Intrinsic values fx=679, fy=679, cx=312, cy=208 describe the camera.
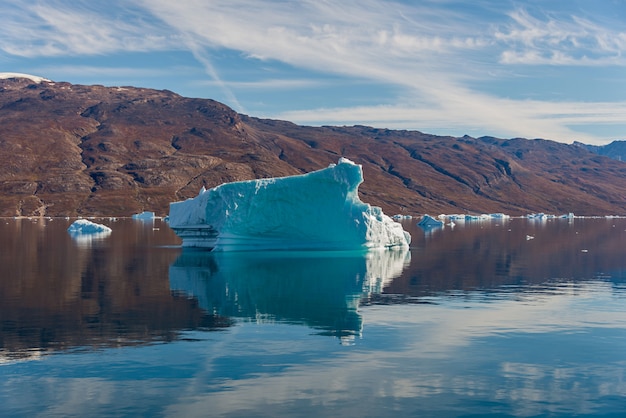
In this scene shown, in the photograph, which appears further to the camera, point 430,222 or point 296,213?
point 430,222

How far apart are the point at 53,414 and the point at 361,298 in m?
17.7

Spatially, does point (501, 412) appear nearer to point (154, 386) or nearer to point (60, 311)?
point (154, 386)

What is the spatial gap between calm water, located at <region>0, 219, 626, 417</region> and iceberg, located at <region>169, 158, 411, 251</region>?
1066 cm

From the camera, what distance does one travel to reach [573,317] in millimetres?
25734

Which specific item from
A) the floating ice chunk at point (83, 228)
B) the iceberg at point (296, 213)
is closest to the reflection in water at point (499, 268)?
the iceberg at point (296, 213)

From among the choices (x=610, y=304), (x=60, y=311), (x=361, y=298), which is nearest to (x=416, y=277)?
(x=361, y=298)

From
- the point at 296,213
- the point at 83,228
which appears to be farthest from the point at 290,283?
the point at 83,228

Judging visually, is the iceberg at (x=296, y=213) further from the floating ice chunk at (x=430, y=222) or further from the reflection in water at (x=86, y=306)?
the floating ice chunk at (x=430, y=222)

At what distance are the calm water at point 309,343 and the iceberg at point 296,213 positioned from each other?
10.7 m

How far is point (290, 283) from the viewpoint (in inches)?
1382

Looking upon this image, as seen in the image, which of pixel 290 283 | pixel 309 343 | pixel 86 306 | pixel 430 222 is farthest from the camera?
pixel 430 222

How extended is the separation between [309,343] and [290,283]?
14634 millimetres

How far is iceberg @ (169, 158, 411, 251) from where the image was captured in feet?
167

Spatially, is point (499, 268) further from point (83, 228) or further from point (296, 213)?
point (83, 228)
